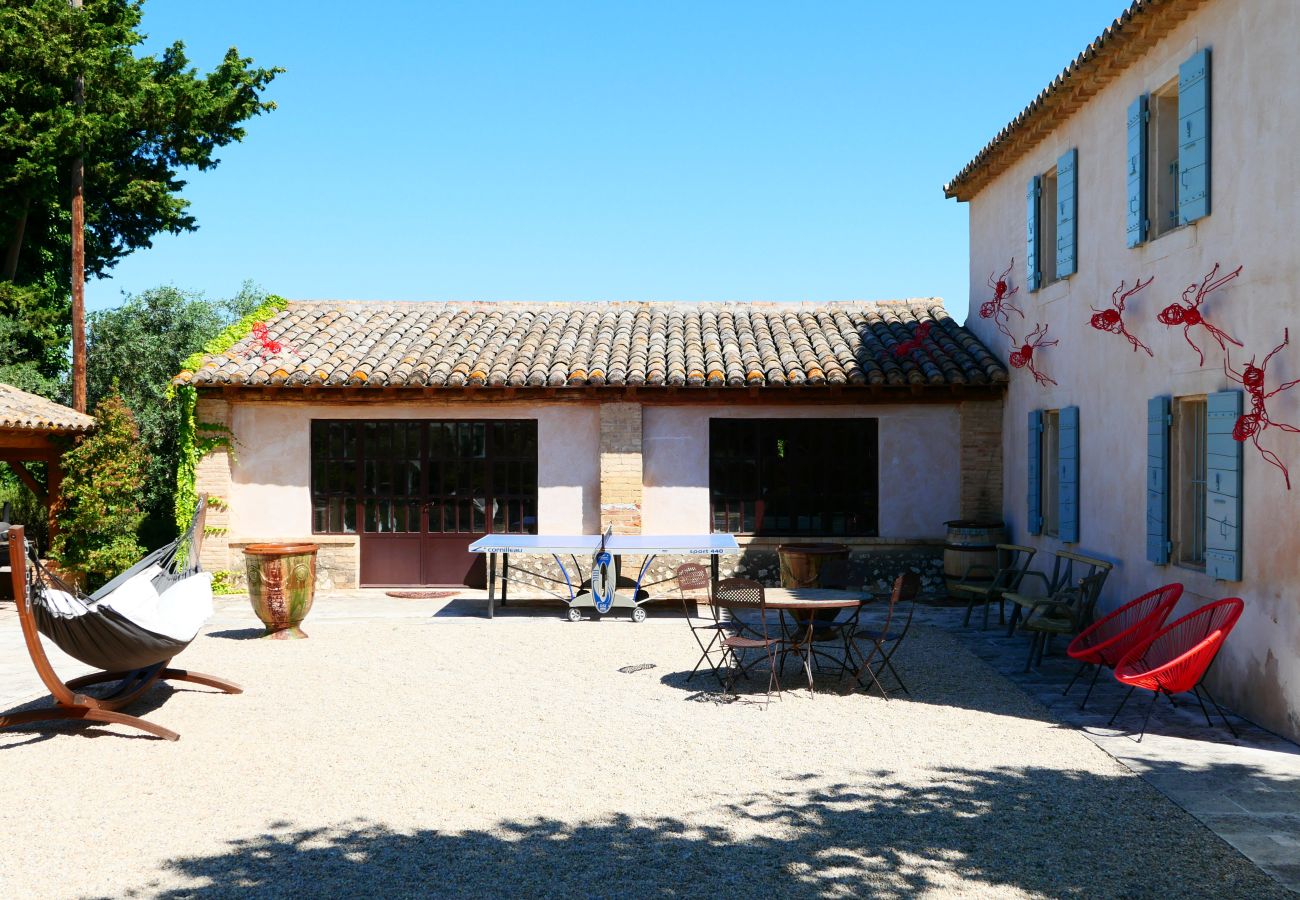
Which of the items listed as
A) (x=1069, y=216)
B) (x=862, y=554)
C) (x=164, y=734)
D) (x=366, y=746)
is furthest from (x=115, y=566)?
(x=1069, y=216)

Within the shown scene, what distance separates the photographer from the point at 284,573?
34.4 feet

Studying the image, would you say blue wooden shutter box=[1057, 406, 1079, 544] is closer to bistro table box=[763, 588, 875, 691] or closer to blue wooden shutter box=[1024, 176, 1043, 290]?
blue wooden shutter box=[1024, 176, 1043, 290]

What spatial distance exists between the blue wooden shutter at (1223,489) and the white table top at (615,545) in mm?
4946

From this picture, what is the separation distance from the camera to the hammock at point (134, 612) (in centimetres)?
659

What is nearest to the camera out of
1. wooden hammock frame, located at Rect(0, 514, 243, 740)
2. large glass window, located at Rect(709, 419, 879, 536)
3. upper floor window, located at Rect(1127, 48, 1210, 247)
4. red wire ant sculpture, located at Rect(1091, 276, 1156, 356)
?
wooden hammock frame, located at Rect(0, 514, 243, 740)

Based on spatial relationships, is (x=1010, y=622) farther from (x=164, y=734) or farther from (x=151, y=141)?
(x=151, y=141)

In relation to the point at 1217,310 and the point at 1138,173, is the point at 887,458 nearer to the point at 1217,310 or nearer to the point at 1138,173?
the point at 1138,173

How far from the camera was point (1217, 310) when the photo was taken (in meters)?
7.73

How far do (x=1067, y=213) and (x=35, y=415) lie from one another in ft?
40.2

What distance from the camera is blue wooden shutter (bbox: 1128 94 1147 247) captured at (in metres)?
8.97

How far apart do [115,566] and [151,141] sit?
1080cm

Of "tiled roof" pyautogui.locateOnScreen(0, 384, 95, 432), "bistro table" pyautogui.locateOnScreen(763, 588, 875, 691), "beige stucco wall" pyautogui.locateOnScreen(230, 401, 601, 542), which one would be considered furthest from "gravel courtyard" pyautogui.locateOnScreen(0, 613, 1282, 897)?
"tiled roof" pyautogui.locateOnScreen(0, 384, 95, 432)

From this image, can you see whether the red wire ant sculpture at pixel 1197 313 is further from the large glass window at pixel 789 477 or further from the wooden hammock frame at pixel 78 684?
the wooden hammock frame at pixel 78 684

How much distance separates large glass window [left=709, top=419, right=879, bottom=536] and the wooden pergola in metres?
8.28
